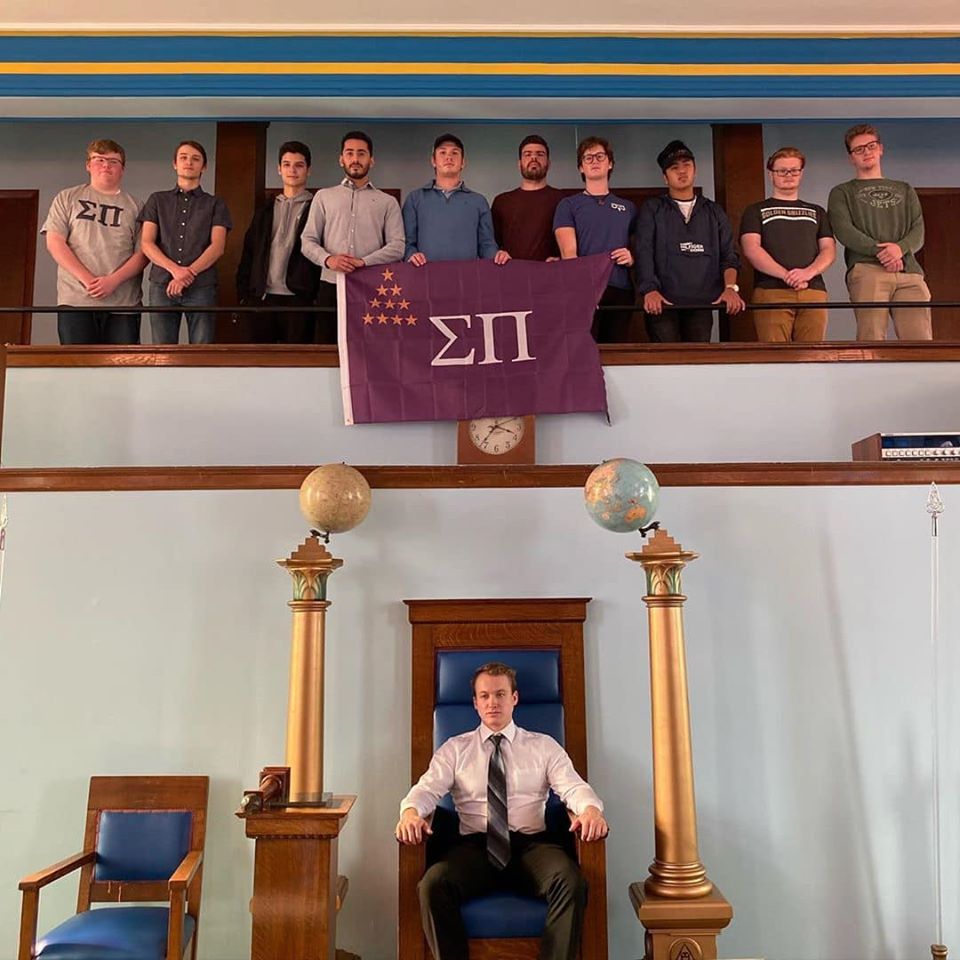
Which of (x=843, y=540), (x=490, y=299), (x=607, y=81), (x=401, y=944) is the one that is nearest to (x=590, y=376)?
(x=490, y=299)

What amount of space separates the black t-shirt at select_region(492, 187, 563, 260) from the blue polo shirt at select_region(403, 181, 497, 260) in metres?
0.18

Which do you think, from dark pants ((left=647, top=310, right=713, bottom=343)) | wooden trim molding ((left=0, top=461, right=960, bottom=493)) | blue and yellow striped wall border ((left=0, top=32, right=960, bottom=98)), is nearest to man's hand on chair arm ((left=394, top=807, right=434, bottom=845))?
wooden trim molding ((left=0, top=461, right=960, bottom=493))

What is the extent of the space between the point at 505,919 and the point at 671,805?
29.0 inches

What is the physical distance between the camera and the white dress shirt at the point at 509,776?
12.5 feet

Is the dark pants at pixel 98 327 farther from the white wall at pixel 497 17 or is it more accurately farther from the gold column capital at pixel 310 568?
the white wall at pixel 497 17

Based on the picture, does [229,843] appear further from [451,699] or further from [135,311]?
[135,311]

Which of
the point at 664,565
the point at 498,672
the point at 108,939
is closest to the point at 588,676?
the point at 498,672

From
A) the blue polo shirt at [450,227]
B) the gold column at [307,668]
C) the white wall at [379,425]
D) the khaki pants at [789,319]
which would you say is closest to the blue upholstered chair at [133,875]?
the gold column at [307,668]

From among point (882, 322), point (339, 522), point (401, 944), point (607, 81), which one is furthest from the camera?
point (607, 81)

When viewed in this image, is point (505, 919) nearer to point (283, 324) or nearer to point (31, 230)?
point (283, 324)

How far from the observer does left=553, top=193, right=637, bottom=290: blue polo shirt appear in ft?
16.7

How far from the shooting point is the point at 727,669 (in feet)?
14.1

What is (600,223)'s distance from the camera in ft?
16.7

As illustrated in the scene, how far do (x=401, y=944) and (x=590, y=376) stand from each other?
2.54 m
